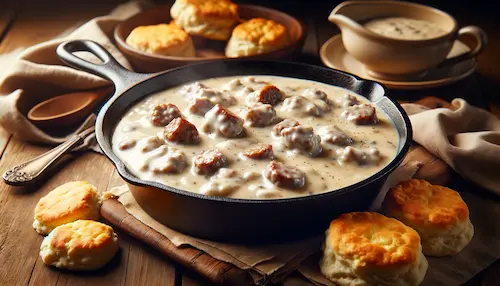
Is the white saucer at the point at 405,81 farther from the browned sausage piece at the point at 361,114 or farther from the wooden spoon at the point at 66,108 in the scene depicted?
the wooden spoon at the point at 66,108

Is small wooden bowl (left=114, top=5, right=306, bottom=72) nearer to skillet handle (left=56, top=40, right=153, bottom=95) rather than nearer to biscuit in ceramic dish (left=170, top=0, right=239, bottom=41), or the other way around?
biscuit in ceramic dish (left=170, top=0, right=239, bottom=41)

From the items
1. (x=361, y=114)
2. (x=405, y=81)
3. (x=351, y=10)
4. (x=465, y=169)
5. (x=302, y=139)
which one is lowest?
(x=405, y=81)

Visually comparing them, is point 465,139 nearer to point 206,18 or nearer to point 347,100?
point 347,100

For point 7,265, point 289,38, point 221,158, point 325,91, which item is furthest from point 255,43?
point 7,265

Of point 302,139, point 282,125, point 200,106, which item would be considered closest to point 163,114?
point 200,106

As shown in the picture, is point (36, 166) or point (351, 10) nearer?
point (36, 166)

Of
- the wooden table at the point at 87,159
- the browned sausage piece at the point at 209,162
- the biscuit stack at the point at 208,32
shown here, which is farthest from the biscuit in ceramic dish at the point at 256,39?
the browned sausage piece at the point at 209,162

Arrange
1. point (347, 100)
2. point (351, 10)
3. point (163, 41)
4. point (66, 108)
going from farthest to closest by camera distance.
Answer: point (351, 10) → point (163, 41) → point (66, 108) → point (347, 100)
